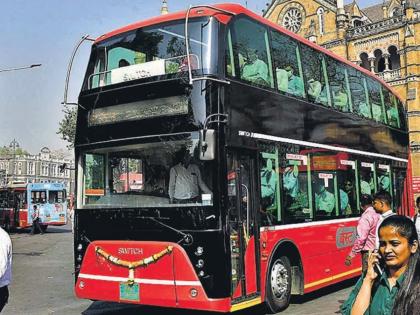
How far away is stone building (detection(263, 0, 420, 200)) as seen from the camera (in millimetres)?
47344

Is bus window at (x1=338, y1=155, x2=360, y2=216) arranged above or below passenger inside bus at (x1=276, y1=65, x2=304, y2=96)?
below

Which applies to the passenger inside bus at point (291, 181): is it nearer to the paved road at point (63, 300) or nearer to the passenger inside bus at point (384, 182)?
the paved road at point (63, 300)

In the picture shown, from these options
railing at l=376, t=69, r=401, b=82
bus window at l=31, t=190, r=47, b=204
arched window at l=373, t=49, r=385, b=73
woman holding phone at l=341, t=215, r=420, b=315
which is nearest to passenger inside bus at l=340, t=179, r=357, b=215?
woman holding phone at l=341, t=215, r=420, b=315

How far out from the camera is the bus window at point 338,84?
10.0 metres

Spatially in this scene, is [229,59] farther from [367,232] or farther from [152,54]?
[367,232]

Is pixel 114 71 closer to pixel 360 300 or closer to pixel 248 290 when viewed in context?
pixel 248 290

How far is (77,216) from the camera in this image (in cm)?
745

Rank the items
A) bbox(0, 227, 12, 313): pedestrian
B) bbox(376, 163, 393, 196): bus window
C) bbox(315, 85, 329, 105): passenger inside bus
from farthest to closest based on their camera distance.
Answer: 1. bbox(376, 163, 393, 196): bus window
2. bbox(315, 85, 329, 105): passenger inside bus
3. bbox(0, 227, 12, 313): pedestrian

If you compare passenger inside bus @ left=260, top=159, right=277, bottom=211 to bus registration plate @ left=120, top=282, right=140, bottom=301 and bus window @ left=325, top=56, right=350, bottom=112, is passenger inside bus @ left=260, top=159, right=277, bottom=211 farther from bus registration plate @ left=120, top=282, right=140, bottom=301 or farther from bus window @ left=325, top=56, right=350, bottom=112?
bus window @ left=325, top=56, right=350, bottom=112

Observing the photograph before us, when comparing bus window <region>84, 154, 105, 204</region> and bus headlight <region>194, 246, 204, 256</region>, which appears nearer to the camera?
bus headlight <region>194, 246, 204, 256</region>

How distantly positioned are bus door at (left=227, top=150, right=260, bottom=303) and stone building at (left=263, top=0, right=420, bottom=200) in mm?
38560

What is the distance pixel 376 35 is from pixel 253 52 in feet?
151

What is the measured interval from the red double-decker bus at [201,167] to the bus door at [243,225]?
0.05 feet

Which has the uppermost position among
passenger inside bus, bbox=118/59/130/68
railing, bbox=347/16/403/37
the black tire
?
railing, bbox=347/16/403/37
